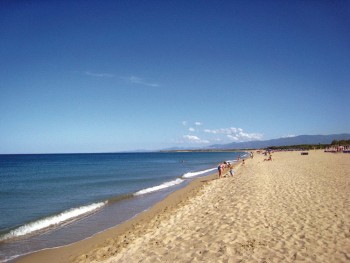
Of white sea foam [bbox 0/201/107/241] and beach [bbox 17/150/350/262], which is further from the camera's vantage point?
white sea foam [bbox 0/201/107/241]

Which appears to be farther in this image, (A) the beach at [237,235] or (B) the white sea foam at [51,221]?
(B) the white sea foam at [51,221]

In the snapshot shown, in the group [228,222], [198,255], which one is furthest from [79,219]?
[198,255]

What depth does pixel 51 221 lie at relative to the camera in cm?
1357

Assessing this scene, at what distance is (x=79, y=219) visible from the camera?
14109 mm

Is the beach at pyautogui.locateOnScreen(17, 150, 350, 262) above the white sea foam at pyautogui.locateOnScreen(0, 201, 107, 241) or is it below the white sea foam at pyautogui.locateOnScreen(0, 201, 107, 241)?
above

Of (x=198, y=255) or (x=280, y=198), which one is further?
(x=280, y=198)

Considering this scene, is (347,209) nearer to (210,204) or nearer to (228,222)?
(228,222)

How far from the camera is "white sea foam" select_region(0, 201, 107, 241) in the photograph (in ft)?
38.8

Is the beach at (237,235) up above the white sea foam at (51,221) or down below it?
above

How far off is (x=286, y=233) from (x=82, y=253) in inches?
252

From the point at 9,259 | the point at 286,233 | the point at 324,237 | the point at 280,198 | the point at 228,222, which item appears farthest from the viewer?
the point at 280,198

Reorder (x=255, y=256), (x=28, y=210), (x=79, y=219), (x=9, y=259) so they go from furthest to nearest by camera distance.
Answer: (x=28, y=210), (x=79, y=219), (x=9, y=259), (x=255, y=256)

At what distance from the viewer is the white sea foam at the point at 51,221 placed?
11.8 metres

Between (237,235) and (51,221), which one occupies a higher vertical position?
(237,235)
